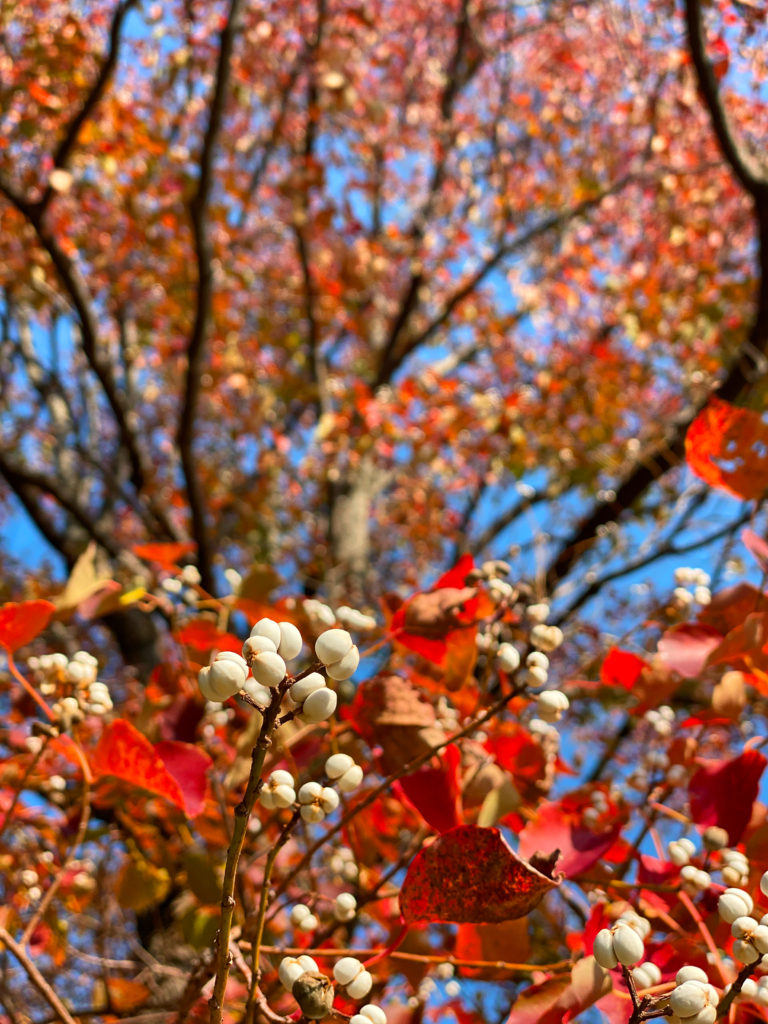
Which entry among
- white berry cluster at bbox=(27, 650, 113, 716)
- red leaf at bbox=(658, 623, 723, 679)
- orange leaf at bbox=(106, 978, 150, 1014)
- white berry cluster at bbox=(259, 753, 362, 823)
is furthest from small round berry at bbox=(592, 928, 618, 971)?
orange leaf at bbox=(106, 978, 150, 1014)

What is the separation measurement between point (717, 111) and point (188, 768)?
7.67 ft

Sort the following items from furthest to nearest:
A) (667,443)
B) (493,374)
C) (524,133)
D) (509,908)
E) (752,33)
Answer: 1. (493,374)
2. (524,133)
3. (667,443)
4. (752,33)
5. (509,908)

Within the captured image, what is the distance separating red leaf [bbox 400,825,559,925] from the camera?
57cm

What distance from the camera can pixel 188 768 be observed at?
838mm

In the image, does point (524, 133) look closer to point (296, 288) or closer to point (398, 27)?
point (398, 27)

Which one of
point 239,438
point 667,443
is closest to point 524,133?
point 239,438

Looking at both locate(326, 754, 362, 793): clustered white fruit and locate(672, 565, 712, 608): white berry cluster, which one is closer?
locate(326, 754, 362, 793): clustered white fruit

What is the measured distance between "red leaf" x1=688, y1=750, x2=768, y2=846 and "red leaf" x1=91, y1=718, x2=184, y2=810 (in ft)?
1.92

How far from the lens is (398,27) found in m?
6.17

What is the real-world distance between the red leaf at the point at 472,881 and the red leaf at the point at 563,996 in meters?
0.06

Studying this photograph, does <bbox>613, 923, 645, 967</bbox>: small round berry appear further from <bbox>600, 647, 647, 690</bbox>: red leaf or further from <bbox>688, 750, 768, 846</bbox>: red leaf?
<bbox>600, 647, 647, 690</bbox>: red leaf

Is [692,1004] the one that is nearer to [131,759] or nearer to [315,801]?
[315,801]

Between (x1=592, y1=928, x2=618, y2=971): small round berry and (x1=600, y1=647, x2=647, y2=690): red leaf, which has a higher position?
(x1=600, y1=647, x2=647, y2=690): red leaf

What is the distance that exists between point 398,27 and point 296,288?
2.71 meters
